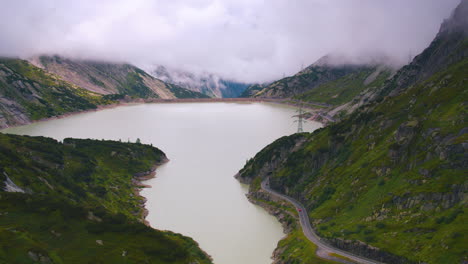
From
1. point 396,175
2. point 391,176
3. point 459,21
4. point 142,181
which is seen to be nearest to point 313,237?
point 391,176

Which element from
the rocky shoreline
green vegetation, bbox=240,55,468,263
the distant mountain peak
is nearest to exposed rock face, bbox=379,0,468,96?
the distant mountain peak

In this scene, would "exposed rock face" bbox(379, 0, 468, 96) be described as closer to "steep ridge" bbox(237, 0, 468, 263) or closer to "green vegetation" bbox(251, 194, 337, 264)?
"steep ridge" bbox(237, 0, 468, 263)

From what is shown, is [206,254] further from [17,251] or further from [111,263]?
[17,251]

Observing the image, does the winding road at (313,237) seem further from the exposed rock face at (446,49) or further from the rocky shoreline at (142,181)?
the exposed rock face at (446,49)

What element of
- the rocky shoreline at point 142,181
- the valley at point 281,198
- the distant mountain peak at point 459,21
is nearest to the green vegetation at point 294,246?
the valley at point 281,198

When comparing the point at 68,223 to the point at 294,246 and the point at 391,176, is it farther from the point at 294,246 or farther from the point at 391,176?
the point at 391,176

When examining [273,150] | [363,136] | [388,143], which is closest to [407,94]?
[363,136]
